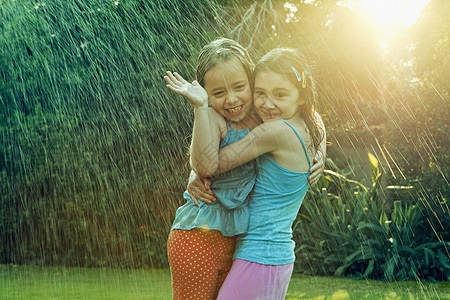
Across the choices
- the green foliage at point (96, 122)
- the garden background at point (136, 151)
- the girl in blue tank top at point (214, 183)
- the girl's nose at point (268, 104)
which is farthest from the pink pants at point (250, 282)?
the green foliage at point (96, 122)

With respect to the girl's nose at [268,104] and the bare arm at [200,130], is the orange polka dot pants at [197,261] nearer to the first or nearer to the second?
the bare arm at [200,130]

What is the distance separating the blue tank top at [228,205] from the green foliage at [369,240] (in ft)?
16.2

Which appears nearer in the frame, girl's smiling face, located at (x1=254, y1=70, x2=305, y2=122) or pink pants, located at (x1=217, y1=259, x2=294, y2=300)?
pink pants, located at (x1=217, y1=259, x2=294, y2=300)

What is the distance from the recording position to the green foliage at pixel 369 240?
22.1 ft

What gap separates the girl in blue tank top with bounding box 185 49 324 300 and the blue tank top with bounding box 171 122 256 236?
0.13ft

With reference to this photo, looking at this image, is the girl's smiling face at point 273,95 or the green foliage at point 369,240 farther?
the green foliage at point 369,240

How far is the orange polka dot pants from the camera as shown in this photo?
2135 millimetres

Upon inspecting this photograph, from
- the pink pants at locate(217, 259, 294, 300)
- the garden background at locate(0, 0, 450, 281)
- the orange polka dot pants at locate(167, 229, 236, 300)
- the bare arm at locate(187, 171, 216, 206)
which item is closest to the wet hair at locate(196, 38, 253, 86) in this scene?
the bare arm at locate(187, 171, 216, 206)

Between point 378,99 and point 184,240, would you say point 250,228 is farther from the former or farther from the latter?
point 378,99

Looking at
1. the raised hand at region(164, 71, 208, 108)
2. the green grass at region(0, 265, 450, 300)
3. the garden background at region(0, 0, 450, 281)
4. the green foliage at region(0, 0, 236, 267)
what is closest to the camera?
the raised hand at region(164, 71, 208, 108)

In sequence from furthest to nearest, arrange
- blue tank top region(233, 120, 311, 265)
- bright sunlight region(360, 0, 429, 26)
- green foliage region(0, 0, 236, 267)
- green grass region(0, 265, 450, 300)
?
bright sunlight region(360, 0, 429, 26)
green foliage region(0, 0, 236, 267)
green grass region(0, 265, 450, 300)
blue tank top region(233, 120, 311, 265)

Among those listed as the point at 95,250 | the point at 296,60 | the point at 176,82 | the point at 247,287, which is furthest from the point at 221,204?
the point at 95,250

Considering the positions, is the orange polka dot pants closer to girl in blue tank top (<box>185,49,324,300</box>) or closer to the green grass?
girl in blue tank top (<box>185,49,324,300</box>)

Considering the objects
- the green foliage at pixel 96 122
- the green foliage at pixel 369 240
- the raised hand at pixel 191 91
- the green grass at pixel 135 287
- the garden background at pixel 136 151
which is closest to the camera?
the raised hand at pixel 191 91
